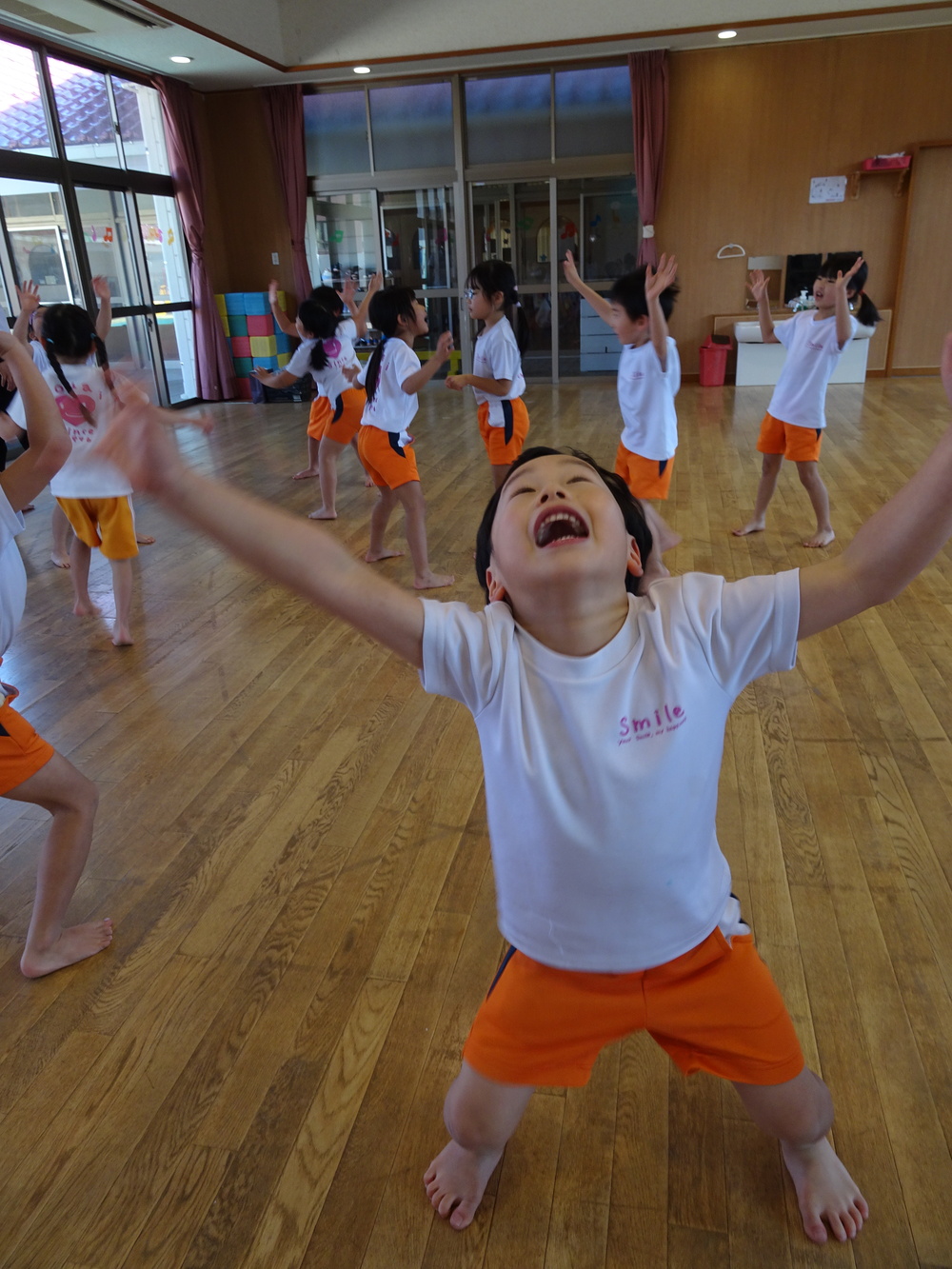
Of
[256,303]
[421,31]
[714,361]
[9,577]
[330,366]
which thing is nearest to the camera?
[9,577]

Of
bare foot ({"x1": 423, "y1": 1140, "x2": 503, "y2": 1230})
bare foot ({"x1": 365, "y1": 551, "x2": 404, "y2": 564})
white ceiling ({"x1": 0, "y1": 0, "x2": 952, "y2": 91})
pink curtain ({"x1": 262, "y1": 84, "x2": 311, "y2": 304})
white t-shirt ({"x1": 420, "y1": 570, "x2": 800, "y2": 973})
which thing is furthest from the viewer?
pink curtain ({"x1": 262, "y1": 84, "x2": 311, "y2": 304})

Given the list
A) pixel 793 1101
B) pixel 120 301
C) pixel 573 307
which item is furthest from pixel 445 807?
pixel 573 307

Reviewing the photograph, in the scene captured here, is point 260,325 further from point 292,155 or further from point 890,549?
point 890,549

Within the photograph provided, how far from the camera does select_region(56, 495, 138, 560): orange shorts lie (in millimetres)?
3121

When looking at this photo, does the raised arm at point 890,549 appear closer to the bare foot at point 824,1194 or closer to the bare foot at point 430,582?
the bare foot at point 824,1194

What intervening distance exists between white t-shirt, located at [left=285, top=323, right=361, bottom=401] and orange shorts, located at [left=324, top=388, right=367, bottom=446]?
4 centimetres

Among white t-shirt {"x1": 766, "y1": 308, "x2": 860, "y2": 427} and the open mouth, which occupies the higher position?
the open mouth

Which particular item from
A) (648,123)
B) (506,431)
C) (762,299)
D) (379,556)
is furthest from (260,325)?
(762,299)

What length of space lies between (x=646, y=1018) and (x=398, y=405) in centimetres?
303

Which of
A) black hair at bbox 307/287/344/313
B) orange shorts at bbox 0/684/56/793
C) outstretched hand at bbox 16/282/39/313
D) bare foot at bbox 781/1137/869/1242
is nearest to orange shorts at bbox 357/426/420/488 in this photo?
outstretched hand at bbox 16/282/39/313

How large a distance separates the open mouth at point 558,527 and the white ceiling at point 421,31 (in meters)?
8.30

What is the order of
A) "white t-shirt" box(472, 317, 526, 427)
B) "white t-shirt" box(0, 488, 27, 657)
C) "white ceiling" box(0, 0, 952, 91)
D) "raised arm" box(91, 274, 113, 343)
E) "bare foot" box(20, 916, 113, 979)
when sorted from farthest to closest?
"white ceiling" box(0, 0, 952, 91) → "raised arm" box(91, 274, 113, 343) → "white t-shirt" box(472, 317, 526, 427) → "bare foot" box(20, 916, 113, 979) → "white t-shirt" box(0, 488, 27, 657)

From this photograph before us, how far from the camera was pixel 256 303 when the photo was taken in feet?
32.5

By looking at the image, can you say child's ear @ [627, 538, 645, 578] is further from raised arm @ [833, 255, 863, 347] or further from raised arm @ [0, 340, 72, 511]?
raised arm @ [833, 255, 863, 347]
